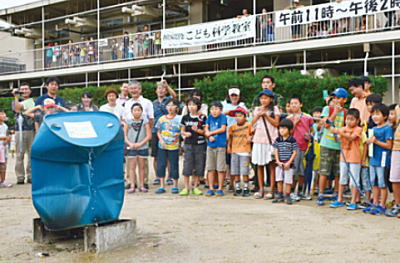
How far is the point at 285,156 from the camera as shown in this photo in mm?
6168

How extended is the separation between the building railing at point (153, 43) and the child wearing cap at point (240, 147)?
8671 mm

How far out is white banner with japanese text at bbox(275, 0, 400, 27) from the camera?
40.5 ft

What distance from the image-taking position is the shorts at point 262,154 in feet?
21.4

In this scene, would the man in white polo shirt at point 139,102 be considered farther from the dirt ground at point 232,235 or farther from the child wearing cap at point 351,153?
the child wearing cap at point 351,153

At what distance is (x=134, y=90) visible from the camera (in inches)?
289

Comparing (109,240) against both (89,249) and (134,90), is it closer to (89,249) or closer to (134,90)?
(89,249)

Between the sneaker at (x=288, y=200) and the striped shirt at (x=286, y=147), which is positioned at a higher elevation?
the striped shirt at (x=286, y=147)

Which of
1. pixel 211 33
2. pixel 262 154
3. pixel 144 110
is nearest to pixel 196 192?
pixel 262 154

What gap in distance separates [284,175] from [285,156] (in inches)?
10.5

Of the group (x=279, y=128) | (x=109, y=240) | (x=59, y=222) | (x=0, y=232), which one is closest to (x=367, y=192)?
(x=279, y=128)

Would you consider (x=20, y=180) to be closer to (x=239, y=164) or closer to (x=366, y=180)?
(x=239, y=164)

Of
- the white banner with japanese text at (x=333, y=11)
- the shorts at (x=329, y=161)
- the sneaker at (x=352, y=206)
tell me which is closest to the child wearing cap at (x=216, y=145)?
the shorts at (x=329, y=161)

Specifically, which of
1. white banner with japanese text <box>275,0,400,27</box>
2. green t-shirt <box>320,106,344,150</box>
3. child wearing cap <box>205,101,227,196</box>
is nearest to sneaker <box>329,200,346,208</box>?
green t-shirt <box>320,106,344,150</box>

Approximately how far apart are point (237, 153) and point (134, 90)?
2029mm
